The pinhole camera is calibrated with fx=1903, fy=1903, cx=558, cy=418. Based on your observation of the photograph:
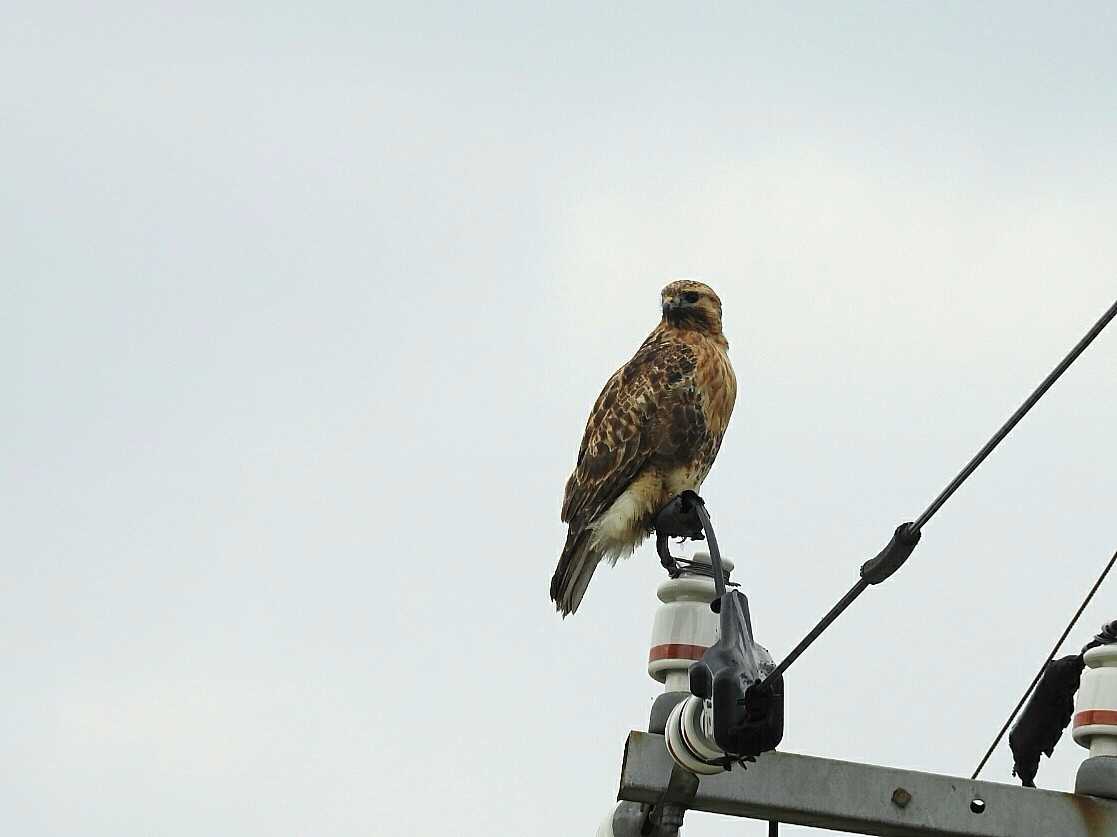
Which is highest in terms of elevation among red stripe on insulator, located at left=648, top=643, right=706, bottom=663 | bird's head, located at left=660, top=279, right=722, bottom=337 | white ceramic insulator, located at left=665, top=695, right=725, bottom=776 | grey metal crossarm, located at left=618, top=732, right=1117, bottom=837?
bird's head, located at left=660, top=279, right=722, bottom=337

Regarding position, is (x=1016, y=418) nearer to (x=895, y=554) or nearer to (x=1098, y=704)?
(x=895, y=554)

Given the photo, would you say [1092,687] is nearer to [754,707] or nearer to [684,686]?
[684,686]

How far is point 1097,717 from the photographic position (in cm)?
→ 540

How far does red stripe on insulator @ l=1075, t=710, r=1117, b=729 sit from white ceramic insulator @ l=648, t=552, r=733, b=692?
1.09m

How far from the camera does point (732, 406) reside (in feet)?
25.2

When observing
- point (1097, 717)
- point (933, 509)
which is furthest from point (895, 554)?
point (1097, 717)

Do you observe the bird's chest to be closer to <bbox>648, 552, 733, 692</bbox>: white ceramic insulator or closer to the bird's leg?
the bird's leg

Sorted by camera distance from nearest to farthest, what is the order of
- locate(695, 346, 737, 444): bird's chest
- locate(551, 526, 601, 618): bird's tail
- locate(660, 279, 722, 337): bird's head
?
locate(551, 526, 601, 618): bird's tail
locate(695, 346, 737, 444): bird's chest
locate(660, 279, 722, 337): bird's head

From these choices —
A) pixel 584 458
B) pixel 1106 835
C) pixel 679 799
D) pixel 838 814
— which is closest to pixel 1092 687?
pixel 1106 835

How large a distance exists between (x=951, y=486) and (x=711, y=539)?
138 centimetres

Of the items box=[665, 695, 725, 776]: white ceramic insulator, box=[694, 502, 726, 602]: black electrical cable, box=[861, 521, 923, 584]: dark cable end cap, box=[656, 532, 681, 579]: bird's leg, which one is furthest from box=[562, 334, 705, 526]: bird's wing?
box=[861, 521, 923, 584]: dark cable end cap

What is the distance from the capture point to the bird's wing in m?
7.45

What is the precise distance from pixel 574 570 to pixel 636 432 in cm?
62

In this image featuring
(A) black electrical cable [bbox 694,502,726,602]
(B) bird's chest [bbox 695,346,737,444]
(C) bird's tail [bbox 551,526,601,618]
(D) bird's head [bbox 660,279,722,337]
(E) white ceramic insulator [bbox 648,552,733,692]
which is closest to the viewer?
(A) black electrical cable [bbox 694,502,726,602]
